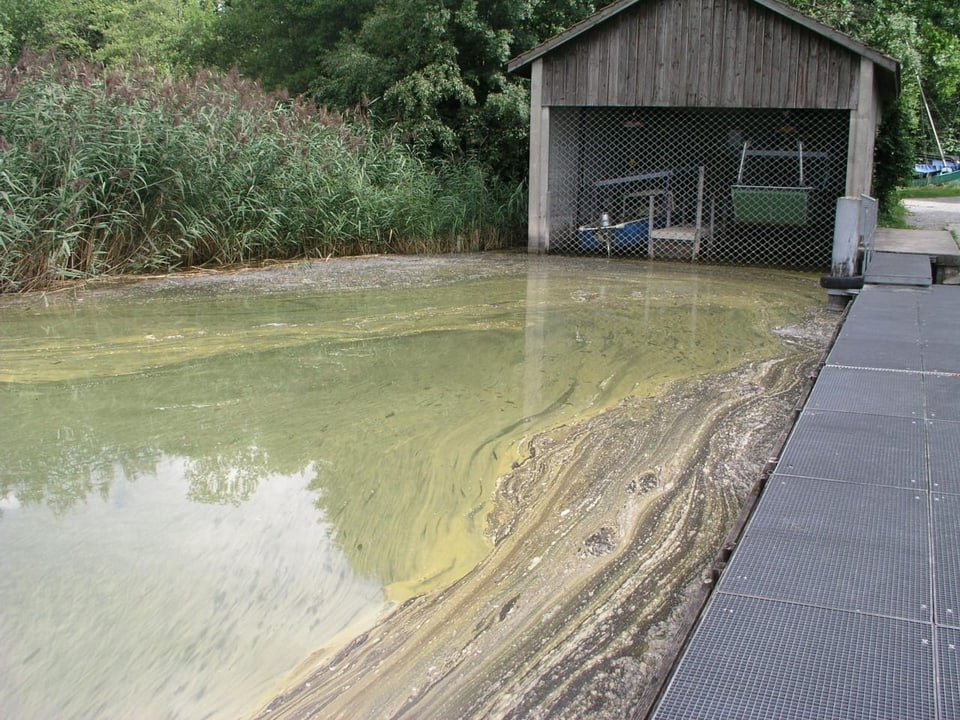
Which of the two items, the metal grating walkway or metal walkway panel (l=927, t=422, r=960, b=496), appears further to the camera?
metal walkway panel (l=927, t=422, r=960, b=496)

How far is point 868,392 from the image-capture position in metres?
4.72

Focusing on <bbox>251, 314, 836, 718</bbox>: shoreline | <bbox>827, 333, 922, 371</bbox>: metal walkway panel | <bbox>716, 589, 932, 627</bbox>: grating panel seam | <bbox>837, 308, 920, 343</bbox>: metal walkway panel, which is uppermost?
<bbox>837, 308, 920, 343</bbox>: metal walkway panel

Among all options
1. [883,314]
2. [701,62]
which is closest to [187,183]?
[701,62]

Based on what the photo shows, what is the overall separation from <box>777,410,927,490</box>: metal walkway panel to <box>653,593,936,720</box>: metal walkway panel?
1120 millimetres

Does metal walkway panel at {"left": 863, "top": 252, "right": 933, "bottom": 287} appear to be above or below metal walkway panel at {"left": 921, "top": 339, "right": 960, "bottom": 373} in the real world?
above

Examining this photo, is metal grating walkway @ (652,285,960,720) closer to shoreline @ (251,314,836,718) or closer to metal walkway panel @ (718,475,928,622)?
metal walkway panel @ (718,475,928,622)

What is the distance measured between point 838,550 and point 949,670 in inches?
27.6

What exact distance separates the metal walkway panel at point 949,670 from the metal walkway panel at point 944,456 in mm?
1085

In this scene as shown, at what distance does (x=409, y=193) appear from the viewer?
461 inches

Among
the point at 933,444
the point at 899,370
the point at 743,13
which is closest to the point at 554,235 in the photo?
the point at 743,13

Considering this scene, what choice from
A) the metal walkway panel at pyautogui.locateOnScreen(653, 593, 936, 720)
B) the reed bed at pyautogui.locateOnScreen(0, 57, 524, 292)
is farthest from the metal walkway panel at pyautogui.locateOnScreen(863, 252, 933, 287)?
the metal walkway panel at pyautogui.locateOnScreen(653, 593, 936, 720)

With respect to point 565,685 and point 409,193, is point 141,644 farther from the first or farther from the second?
point 409,193

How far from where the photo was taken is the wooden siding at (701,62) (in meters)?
9.90

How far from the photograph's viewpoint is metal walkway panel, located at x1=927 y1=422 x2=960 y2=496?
3.51m
